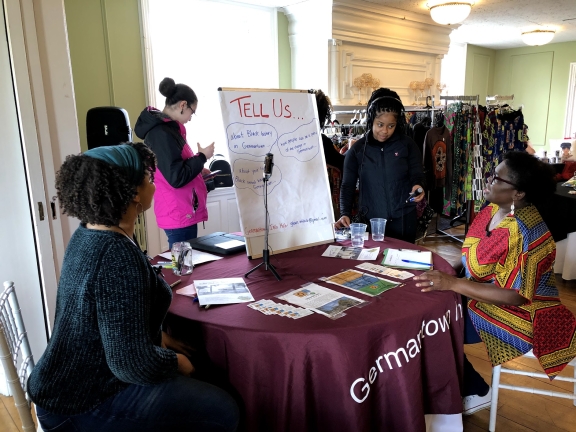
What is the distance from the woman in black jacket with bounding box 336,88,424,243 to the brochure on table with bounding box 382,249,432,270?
0.49m

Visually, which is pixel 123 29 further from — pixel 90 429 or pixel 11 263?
pixel 90 429

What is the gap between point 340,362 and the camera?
1.18m

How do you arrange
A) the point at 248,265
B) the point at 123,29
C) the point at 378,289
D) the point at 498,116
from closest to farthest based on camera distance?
the point at 378,289
the point at 248,265
the point at 123,29
the point at 498,116

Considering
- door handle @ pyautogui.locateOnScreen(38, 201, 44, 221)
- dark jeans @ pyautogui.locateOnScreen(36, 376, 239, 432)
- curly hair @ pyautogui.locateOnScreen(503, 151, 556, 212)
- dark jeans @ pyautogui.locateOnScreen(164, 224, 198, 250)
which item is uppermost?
curly hair @ pyautogui.locateOnScreen(503, 151, 556, 212)

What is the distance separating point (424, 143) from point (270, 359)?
10.7ft

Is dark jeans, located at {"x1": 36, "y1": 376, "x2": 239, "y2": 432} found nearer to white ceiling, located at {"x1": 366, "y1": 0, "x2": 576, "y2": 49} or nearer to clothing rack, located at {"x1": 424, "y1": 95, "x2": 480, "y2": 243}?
clothing rack, located at {"x1": 424, "y1": 95, "x2": 480, "y2": 243}

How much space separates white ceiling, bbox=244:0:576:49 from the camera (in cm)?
460

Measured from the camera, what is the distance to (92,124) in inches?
102

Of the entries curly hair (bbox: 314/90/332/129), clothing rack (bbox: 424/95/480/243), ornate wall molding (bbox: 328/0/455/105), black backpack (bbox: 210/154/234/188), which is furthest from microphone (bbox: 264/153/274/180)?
→ clothing rack (bbox: 424/95/480/243)

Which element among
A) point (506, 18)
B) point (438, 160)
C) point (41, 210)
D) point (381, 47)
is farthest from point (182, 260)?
point (506, 18)

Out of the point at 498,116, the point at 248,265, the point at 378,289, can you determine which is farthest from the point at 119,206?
the point at 498,116

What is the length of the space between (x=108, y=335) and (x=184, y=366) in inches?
12.2

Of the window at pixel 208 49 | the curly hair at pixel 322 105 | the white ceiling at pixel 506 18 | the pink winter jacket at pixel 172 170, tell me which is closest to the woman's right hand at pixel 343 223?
the pink winter jacket at pixel 172 170

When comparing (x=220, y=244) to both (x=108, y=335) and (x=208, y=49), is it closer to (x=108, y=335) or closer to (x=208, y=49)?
(x=108, y=335)
